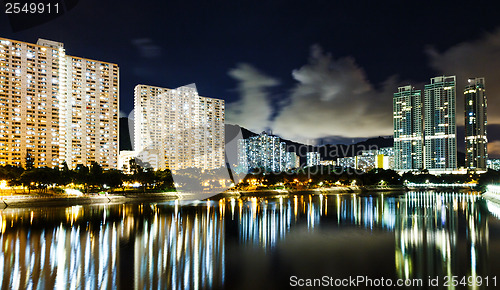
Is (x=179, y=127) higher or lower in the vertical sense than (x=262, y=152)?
higher

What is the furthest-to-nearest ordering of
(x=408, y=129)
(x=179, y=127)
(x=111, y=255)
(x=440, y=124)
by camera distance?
A: (x=408, y=129), (x=440, y=124), (x=179, y=127), (x=111, y=255)

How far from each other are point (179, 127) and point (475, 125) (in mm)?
118295

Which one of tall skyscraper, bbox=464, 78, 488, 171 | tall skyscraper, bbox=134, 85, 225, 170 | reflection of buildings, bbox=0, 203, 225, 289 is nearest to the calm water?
reflection of buildings, bbox=0, 203, 225, 289

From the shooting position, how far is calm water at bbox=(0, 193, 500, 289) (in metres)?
10.9

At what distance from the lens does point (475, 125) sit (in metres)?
141

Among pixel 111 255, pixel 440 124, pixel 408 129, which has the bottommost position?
pixel 111 255

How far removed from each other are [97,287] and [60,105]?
87.1 meters

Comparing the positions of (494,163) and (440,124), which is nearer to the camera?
(440,124)

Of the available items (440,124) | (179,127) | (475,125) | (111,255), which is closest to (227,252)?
(111,255)

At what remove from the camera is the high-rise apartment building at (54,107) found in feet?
255

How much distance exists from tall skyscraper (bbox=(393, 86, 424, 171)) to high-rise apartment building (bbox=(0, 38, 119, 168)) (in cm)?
11401

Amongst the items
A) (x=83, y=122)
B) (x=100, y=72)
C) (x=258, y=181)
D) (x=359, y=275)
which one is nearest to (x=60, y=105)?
(x=83, y=122)

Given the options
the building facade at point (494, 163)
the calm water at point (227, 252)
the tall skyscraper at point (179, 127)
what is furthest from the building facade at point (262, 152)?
the calm water at point (227, 252)

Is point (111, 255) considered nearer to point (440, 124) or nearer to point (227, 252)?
point (227, 252)
